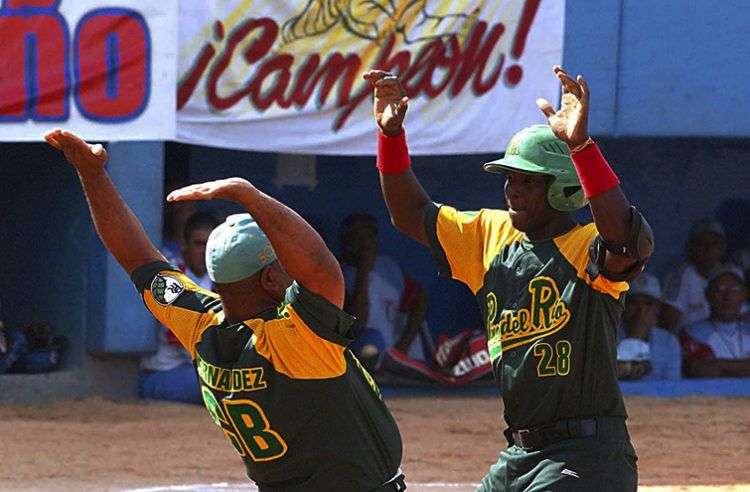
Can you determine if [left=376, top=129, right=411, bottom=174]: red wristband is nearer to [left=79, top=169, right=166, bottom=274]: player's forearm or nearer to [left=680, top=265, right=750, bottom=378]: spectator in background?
[left=79, top=169, right=166, bottom=274]: player's forearm

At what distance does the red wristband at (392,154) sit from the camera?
4.91 meters

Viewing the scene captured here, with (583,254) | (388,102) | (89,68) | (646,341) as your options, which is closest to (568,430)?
(583,254)

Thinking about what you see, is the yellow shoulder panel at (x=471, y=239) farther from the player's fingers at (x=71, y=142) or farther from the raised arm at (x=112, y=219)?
the player's fingers at (x=71, y=142)

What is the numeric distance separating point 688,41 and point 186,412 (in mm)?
4259

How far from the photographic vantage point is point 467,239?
4887 mm

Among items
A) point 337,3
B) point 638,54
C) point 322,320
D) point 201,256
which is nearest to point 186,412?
point 201,256

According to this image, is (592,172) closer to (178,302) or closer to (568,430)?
(568,430)

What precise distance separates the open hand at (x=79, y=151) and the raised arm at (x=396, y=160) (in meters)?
0.88

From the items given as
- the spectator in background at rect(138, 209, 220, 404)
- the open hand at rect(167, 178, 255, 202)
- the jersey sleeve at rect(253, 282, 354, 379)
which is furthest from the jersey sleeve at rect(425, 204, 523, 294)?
the spectator in background at rect(138, 209, 220, 404)

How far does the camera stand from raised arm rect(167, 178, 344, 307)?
3.70 metres

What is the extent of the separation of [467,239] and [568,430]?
72 centimetres

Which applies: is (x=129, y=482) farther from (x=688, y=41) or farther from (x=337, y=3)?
(x=688, y=41)

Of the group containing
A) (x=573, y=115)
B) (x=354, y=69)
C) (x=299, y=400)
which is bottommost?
(x=299, y=400)

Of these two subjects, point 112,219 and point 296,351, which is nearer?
point 296,351
